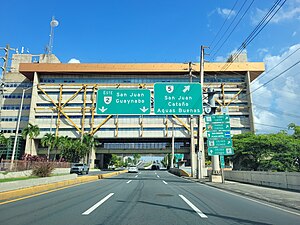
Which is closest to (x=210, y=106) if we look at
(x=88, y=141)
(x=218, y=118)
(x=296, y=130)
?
(x=218, y=118)

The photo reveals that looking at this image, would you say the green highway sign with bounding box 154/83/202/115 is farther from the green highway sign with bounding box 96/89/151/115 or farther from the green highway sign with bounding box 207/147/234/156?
the green highway sign with bounding box 207/147/234/156

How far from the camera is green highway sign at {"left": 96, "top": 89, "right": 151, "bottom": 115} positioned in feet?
66.7

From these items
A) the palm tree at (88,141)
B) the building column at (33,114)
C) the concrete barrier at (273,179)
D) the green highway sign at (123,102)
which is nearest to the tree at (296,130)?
the concrete barrier at (273,179)

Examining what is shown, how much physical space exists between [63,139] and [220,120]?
46483mm

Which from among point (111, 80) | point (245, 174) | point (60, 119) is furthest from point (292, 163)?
point (60, 119)

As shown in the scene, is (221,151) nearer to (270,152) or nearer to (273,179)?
(273,179)

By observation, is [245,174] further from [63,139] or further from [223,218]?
[63,139]

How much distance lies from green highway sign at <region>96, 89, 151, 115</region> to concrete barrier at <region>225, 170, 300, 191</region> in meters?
10.0

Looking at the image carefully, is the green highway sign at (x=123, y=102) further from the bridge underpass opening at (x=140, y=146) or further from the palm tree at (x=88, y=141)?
the bridge underpass opening at (x=140, y=146)

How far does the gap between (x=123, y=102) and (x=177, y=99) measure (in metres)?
4.69

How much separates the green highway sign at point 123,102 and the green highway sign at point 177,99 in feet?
3.59

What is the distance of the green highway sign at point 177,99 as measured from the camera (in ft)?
65.0

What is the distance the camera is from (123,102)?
20.4 metres

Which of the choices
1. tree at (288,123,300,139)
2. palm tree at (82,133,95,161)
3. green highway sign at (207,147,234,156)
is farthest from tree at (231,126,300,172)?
palm tree at (82,133,95,161)
